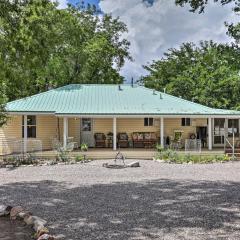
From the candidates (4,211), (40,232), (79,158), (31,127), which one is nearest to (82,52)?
(31,127)

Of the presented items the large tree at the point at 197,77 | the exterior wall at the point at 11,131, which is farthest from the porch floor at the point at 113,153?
the large tree at the point at 197,77

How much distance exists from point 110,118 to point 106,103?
1.00m

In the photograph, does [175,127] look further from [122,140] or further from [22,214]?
[22,214]

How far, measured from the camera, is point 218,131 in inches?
1184

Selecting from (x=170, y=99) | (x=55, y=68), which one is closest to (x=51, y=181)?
(x=170, y=99)

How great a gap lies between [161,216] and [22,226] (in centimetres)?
301

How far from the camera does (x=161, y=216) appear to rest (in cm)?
977

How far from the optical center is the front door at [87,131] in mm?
28627

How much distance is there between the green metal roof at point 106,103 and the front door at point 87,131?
4.24ft

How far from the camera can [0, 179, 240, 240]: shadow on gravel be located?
837 centimetres

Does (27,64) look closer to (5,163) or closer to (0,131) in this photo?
(5,163)

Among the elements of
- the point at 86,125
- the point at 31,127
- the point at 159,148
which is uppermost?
the point at 86,125

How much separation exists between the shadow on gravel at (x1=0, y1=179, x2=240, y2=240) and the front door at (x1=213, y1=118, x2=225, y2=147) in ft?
48.5

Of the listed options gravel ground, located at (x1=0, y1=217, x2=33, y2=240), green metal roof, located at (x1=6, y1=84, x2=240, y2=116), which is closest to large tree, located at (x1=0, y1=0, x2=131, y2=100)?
green metal roof, located at (x1=6, y1=84, x2=240, y2=116)
